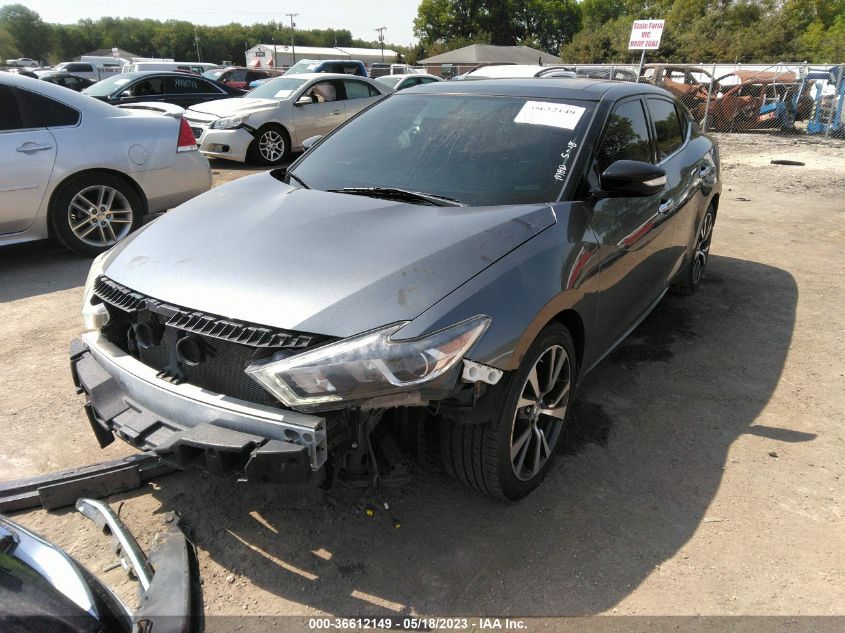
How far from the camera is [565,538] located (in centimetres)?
248

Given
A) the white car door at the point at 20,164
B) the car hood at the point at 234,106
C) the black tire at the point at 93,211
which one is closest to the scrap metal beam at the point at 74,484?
the white car door at the point at 20,164

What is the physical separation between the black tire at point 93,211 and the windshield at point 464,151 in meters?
2.91

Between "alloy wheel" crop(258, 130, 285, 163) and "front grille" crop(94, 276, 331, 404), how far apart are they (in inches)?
346

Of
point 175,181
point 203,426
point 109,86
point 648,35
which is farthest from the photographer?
point 648,35

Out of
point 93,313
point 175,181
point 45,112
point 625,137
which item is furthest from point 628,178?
point 45,112

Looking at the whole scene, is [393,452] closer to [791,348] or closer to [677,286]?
[791,348]

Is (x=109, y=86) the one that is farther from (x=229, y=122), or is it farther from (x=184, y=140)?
(x=184, y=140)

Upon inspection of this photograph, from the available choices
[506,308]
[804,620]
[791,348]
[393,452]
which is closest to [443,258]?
[506,308]

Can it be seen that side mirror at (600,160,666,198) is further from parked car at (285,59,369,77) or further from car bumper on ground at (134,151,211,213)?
parked car at (285,59,369,77)

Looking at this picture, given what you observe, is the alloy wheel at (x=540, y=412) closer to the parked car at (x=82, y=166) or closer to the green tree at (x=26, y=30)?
the parked car at (x=82, y=166)

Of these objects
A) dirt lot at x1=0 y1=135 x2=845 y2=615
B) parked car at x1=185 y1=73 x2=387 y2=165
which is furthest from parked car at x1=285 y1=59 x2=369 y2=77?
dirt lot at x1=0 y1=135 x2=845 y2=615

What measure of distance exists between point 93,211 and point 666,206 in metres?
4.75

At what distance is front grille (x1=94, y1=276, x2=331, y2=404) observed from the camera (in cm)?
205

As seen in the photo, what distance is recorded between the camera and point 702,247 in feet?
16.8
